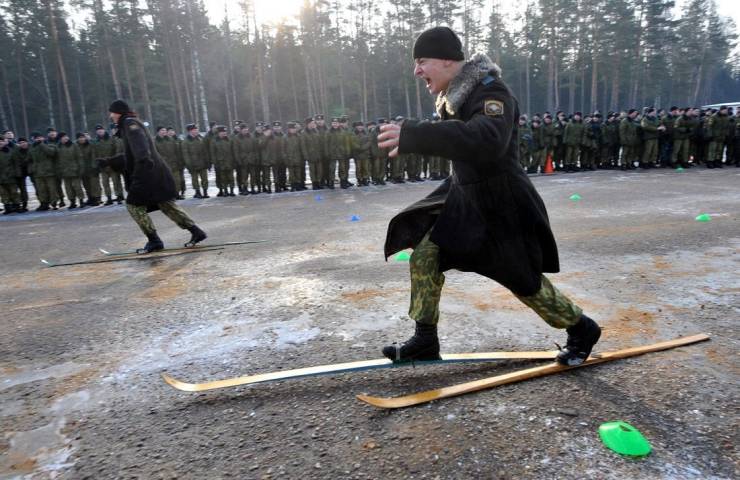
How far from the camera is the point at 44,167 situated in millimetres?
11867

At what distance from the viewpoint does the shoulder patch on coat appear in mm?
2219

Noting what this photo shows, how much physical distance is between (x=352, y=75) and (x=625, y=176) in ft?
116

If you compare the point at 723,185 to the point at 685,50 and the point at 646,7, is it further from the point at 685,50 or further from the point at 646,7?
the point at 685,50

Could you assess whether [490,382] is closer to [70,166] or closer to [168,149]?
[168,149]

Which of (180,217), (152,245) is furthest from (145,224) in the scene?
(180,217)

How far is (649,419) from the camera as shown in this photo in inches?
86.3

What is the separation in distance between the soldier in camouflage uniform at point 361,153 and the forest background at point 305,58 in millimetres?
21567

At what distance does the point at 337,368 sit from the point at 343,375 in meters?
0.10

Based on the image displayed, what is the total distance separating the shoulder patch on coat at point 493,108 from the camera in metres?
2.22

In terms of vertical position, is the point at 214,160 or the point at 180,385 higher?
the point at 214,160

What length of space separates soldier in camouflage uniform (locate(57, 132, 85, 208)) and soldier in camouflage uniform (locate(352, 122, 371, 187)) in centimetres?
718

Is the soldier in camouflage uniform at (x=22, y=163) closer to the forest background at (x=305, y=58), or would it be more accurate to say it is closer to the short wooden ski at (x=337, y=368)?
Answer: the short wooden ski at (x=337, y=368)

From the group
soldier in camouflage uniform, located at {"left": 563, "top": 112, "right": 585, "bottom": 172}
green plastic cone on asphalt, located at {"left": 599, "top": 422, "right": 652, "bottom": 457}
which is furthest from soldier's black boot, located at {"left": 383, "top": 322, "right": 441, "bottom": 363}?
soldier in camouflage uniform, located at {"left": 563, "top": 112, "right": 585, "bottom": 172}

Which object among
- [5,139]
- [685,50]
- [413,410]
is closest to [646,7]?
[685,50]
